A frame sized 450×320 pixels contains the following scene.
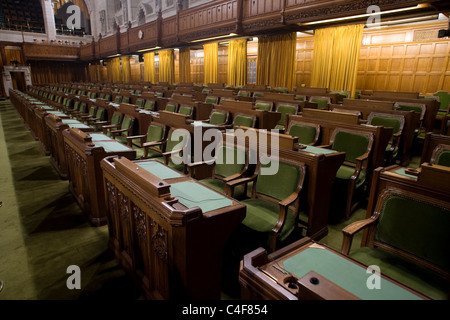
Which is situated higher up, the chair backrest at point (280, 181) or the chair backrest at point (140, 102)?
the chair backrest at point (140, 102)

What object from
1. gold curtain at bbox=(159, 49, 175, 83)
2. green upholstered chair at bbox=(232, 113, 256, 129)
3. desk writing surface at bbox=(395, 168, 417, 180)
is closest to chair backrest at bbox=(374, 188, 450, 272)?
desk writing surface at bbox=(395, 168, 417, 180)

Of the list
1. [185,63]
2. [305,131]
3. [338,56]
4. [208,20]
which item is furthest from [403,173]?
[185,63]

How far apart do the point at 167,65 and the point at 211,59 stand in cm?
300

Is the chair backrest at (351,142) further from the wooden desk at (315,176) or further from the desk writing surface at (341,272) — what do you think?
the desk writing surface at (341,272)

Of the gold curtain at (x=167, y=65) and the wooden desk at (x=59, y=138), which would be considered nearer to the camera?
the wooden desk at (x=59, y=138)

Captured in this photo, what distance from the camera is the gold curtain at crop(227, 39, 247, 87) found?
945 cm

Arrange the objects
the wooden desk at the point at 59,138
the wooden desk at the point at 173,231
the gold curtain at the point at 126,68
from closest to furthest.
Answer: the wooden desk at the point at 173,231
the wooden desk at the point at 59,138
the gold curtain at the point at 126,68

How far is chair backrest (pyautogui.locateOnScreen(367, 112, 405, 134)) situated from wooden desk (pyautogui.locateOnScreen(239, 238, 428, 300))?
9.52 ft

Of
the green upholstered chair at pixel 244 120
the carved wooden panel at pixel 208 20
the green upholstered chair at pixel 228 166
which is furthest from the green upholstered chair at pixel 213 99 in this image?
the green upholstered chair at pixel 228 166

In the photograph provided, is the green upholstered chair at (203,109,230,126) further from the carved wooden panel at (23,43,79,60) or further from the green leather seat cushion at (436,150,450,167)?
the carved wooden panel at (23,43,79,60)

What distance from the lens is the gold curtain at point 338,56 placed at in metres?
6.71

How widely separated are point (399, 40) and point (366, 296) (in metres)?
9.46

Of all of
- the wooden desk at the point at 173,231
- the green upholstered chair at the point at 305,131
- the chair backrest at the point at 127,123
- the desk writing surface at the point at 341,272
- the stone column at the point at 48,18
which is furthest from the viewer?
the stone column at the point at 48,18
